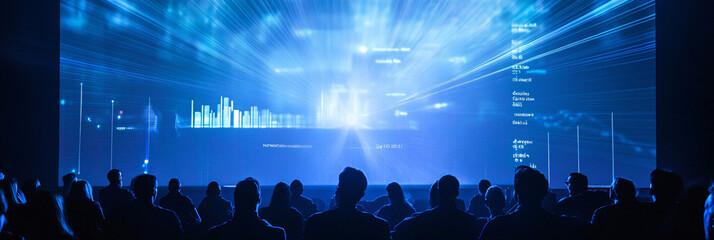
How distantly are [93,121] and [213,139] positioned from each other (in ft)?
4.86

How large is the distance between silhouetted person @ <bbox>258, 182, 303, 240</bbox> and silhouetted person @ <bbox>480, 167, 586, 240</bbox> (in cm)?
129

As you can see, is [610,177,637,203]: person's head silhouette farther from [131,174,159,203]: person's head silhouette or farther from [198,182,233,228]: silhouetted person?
[198,182,233,228]: silhouetted person

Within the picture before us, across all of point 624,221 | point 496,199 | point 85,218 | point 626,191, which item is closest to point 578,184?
point 496,199

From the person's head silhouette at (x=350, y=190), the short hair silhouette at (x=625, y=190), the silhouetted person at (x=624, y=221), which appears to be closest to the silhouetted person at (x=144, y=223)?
the person's head silhouette at (x=350, y=190)

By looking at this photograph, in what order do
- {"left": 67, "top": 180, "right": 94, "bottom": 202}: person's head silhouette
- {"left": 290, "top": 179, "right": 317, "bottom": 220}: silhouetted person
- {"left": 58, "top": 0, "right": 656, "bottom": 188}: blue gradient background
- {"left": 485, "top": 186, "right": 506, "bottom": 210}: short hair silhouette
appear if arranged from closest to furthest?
{"left": 67, "top": 180, "right": 94, "bottom": 202}: person's head silhouette, {"left": 485, "top": 186, "right": 506, "bottom": 210}: short hair silhouette, {"left": 290, "top": 179, "right": 317, "bottom": 220}: silhouetted person, {"left": 58, "top": 0, "right": 656, "bottom": 188}: blue gradient background

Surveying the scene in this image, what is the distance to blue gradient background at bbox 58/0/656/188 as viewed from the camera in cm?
534

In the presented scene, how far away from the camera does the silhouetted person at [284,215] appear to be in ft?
9.21

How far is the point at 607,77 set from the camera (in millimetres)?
5406
